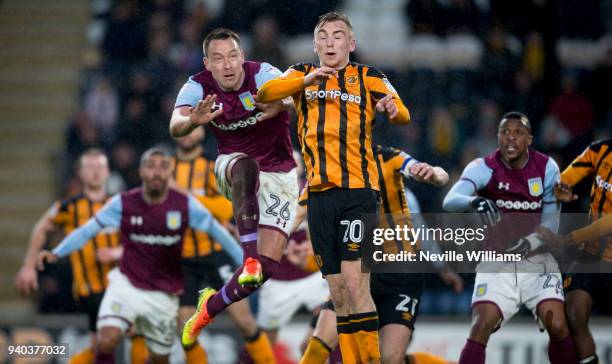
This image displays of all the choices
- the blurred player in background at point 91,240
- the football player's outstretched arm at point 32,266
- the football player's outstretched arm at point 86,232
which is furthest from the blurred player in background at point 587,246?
the football player's outstretched arm at point 32,266

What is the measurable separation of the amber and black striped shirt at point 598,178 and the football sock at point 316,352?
187cm

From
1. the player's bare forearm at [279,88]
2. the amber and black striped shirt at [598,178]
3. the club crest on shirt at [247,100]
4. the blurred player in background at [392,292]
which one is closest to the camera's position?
the player's bare forearm at [279,88]

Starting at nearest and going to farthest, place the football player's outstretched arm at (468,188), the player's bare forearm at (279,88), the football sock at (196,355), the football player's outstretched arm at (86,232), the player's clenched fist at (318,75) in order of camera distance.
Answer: the player's clenched fist at (318,75) < the player's bare forearm at (279,88) < the football player's outstretched arm at (468,188) < the football sock at (196,355) < the football player's outstretched arm at (86,232)

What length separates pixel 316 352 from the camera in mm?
6914

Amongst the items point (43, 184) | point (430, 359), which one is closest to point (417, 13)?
point (43, 184)

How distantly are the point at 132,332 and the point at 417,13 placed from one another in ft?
17.9

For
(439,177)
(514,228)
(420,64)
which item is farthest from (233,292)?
(420,64)

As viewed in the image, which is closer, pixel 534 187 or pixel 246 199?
pixel 246 199

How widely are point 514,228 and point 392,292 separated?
912 millimetres

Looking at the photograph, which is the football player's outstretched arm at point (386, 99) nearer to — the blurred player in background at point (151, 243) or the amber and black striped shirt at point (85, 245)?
the blurred player in background at point (151, 243)

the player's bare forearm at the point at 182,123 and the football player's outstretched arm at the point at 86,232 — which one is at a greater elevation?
the player's bare forearm at the point at 182,123

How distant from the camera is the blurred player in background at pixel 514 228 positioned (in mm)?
6988

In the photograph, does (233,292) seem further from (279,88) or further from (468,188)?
(468,188)

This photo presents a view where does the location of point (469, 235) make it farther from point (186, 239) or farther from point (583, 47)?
point (583, 47)
